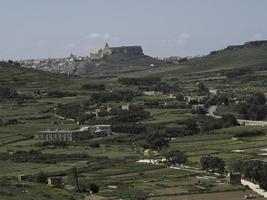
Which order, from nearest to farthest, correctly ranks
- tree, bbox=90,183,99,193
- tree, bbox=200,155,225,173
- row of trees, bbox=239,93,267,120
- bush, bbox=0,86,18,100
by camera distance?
tree, bbox=90,183,99,193
tree, bbox=200,155,225,173
row of trees, bbox=239,93,267,120
bush, bbox=0,86,18,100

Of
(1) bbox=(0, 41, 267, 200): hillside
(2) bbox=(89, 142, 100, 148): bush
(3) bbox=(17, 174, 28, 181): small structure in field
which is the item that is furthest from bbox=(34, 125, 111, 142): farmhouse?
(3) bbox=(17, 174, 28, 181): small structure in field

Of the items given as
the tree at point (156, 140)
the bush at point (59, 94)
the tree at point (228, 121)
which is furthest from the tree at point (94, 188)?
the bush at point (59, 94)

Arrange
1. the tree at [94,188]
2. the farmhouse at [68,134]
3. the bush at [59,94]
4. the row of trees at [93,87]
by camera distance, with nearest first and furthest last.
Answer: the tree at [94,188], the farmhouse at [68,134], the bush at [59,94], the row of trees at [93,87]

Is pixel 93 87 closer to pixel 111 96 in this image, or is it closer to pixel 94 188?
pixel 111 96

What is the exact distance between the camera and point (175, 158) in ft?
278

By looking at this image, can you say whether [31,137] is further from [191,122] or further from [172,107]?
[172,107]

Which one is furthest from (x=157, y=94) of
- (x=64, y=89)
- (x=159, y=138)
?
(x=159, y=138)

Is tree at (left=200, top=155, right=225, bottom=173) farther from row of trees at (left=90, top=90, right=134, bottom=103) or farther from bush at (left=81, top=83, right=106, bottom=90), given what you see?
bush at (left=81, top=83, right=106, bottom=90)

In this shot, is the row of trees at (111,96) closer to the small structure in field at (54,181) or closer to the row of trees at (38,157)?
the row of trees at (38,157)

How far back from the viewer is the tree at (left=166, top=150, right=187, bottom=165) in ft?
276

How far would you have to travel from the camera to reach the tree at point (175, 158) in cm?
8425

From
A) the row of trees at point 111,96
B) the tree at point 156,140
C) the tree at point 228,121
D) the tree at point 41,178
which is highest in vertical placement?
the row of trees at point 111,96

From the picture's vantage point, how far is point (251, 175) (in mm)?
72000

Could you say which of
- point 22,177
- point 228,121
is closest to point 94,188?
point 22,177
